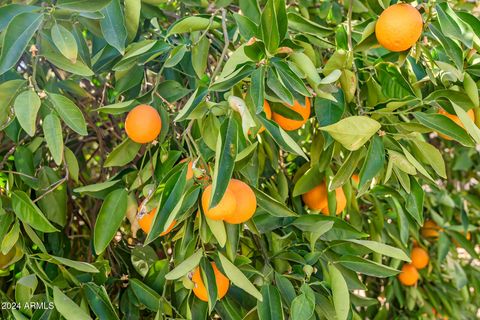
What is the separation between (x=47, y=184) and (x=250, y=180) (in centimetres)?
37

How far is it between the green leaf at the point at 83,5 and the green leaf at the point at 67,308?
409 millimetres

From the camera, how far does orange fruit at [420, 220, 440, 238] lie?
1.67 meters

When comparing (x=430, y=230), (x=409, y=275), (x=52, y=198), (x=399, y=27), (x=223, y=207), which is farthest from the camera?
(x=430, y=230)

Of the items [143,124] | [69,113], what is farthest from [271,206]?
[69,113]

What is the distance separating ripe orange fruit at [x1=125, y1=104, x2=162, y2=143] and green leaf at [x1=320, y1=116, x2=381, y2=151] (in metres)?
0.26

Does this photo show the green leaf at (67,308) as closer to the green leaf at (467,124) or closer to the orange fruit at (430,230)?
the green leaf at (467,124)

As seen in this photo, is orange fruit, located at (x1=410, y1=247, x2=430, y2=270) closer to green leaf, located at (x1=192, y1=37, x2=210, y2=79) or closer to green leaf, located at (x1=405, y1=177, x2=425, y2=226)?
green leaf, located at (x1=405, y1=177, x2=425, y2=226)

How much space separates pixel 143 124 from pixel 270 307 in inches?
12.7

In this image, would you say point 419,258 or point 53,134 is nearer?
point 53,134

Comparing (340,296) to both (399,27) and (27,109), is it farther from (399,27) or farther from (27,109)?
(27,109)

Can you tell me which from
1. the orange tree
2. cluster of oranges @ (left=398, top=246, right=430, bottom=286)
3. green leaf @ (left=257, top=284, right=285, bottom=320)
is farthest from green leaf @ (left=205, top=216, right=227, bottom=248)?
cluster of oranges @ (left=398, top=246, right=430, bottom=286)

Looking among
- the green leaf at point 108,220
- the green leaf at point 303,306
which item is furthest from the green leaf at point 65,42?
the green leaf at point 303,306

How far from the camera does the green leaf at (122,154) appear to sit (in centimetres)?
97

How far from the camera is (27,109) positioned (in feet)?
2.68
